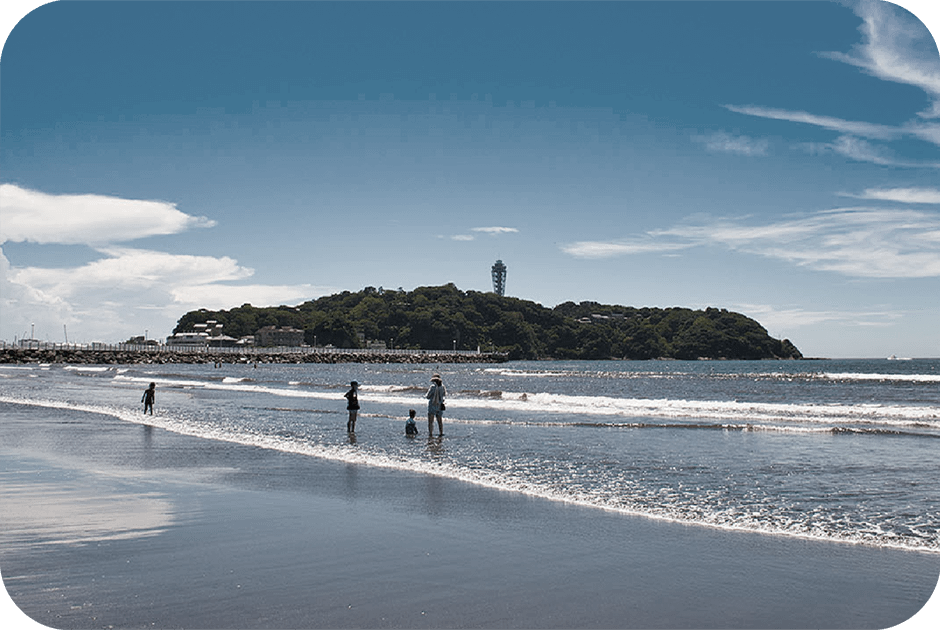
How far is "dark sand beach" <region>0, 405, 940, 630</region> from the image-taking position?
218 inches

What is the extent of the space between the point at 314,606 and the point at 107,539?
3.44m

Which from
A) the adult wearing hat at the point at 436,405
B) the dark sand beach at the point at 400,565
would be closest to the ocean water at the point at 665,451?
the adult wearing hat at the point at 436,405

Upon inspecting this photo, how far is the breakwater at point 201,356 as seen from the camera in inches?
4296

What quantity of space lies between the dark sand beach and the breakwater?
11268cm

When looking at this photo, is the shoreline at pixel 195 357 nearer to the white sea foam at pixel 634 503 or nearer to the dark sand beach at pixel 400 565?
the white sea foam at pixel 634 503

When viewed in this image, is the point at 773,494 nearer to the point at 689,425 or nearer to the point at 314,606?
the point at 314,606

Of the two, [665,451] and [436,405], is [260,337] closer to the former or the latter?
[436,405]

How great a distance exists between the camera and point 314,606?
5.64m

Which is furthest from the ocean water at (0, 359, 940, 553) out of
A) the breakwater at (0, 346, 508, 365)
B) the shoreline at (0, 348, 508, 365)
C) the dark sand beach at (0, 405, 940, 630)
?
the breakwater at (0, 346, 508, 365)

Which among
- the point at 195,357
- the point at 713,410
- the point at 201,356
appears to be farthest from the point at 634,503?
the point at 201,356

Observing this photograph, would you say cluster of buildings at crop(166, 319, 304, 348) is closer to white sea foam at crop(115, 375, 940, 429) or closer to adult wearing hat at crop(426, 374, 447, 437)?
white sea foam at crop(115, 375, 940, 429)

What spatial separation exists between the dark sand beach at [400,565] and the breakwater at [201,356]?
370 feet

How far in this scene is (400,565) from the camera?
6.89 metres

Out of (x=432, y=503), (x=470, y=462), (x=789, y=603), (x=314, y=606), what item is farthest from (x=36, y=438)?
(x=789, y=603)
